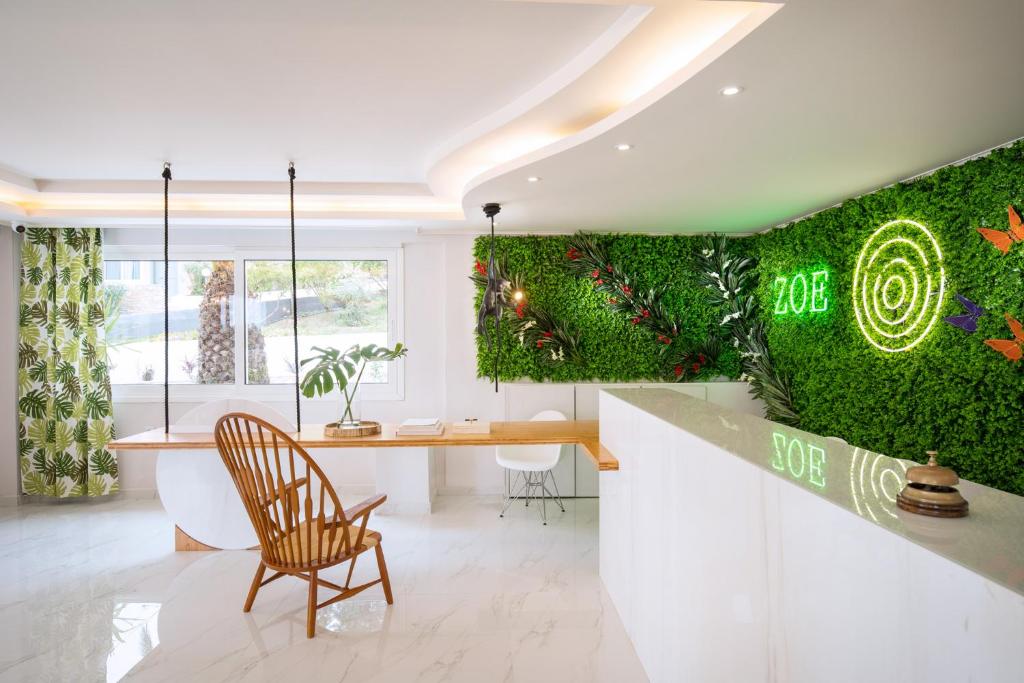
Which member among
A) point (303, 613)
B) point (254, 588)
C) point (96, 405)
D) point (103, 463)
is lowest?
point (303, 613)

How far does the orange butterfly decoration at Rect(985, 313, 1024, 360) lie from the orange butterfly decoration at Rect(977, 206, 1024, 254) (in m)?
0.34

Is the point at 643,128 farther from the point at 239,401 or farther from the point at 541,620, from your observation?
the point at 239,401

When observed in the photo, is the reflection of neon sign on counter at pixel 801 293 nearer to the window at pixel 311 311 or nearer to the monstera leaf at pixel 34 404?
the window at pixel 311 311

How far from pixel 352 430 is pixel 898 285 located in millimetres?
3569

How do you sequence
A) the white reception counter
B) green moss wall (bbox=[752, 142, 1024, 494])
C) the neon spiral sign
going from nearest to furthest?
the white reception counter < green moss wall (bbox=[752, 142, 1024, 494]) < the neon spiral sign

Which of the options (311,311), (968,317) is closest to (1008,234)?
(968,317)

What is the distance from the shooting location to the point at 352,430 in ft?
12.0

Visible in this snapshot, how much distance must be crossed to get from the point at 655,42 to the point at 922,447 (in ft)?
9.25

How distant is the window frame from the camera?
209 inches

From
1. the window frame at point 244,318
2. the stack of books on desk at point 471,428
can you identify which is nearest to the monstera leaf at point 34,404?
the window frame at point 244,318

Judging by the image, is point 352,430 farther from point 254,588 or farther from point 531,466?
point 531,466

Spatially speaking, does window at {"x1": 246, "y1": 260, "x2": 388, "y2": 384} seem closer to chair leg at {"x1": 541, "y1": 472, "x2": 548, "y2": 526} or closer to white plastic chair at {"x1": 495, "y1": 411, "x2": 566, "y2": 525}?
white plastic chair at {"x1": 495, "y1": 411, "x2": 566, "y2": 525}

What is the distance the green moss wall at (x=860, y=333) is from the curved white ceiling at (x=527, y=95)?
278 mm

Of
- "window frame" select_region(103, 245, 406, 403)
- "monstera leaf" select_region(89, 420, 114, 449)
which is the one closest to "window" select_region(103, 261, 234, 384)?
"window frame" select_region(103, 245, 406, 403)
